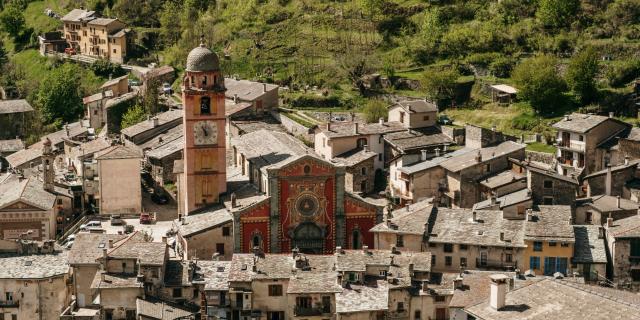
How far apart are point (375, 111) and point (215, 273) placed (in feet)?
128

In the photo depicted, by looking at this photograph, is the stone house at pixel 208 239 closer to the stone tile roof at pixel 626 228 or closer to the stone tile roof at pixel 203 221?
the stone tile roof at pixel 203 221

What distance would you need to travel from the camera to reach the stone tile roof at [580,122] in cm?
9975

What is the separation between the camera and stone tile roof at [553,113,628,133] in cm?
9975

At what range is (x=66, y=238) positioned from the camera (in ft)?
328

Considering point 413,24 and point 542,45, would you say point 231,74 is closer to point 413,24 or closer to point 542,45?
point 413,24

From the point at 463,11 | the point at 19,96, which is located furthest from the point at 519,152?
the point at 19,96

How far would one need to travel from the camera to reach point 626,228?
83.2 meters

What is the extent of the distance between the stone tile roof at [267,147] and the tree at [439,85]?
867 inches

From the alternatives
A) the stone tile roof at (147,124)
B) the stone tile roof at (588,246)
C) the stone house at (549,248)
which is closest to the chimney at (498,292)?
the stone house at (549,248)

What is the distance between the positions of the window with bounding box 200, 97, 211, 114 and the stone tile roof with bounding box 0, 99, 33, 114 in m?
52.5

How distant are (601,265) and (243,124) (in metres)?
43.9

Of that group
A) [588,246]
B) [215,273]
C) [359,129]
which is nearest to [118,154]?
[359,129]

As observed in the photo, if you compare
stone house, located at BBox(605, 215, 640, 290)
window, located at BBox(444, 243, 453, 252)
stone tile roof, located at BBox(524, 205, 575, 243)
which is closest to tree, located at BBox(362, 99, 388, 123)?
stone tile roof, located at BBox(524, 205, 575, 243)

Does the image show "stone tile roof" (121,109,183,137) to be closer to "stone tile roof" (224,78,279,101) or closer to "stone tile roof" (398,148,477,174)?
"stone tile roof" (224,78,279,101)
